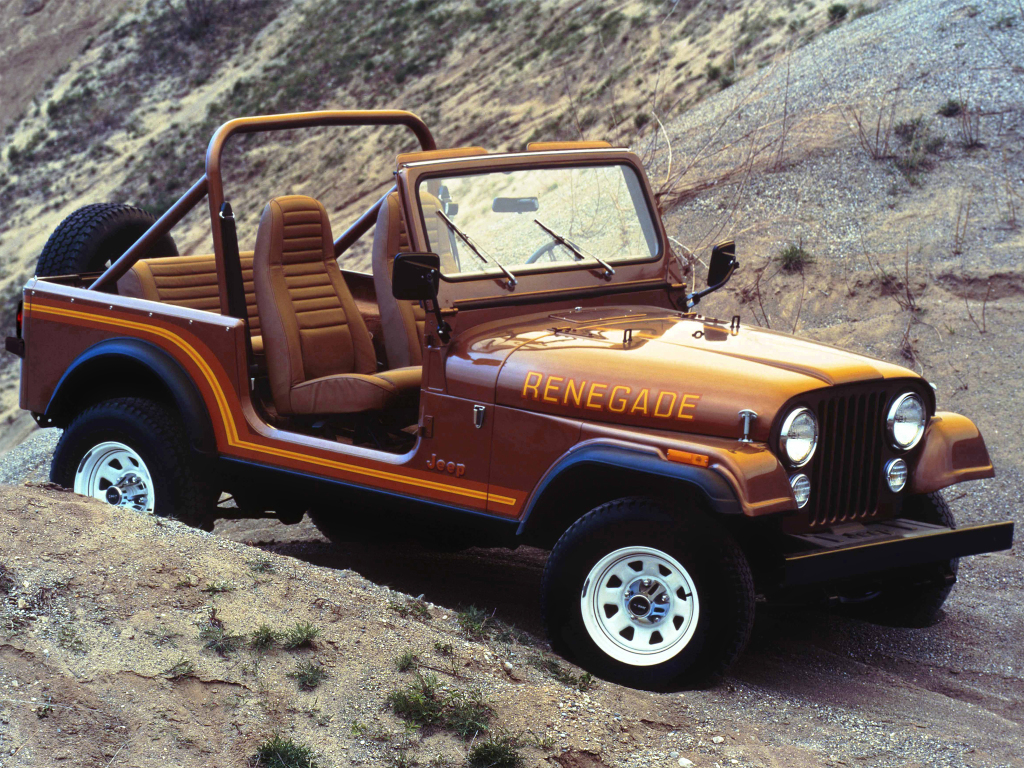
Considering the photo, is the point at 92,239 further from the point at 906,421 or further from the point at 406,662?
the point at 906,421

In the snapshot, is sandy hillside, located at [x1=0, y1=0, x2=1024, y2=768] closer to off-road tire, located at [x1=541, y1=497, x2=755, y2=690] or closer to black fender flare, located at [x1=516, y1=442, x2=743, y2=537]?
off-road tire, located at [x1=541, y1=497, x2=755, y2=690]

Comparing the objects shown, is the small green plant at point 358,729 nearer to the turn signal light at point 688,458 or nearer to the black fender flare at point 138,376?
the turn signal light at point 688,458

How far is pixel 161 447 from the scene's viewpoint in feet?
17.6

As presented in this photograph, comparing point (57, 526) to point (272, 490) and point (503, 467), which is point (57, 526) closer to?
point (272, 490)

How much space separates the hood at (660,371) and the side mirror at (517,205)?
2.13 feet

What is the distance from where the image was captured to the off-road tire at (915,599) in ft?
15.3

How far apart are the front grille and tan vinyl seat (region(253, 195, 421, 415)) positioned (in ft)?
6.58

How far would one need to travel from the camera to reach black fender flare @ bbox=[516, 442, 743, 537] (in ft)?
12.5

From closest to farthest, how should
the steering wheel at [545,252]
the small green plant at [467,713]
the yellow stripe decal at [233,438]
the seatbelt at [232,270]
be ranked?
the small green plant at [467,713] → the yellow stripe decal at [233,438] → the steering wheel at [545,252] → the seatbelt at [232,270]

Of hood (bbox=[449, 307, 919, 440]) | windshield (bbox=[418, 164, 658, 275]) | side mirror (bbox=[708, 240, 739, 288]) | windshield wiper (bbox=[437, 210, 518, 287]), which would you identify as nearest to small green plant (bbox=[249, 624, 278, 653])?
hood (bbox=[449, 307, 919, 440])

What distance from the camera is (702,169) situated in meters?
12.7

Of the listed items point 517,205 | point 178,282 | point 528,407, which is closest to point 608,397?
point 528,407

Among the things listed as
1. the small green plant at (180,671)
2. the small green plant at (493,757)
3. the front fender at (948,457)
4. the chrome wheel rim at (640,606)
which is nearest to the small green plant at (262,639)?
the small green plant at (180,671)

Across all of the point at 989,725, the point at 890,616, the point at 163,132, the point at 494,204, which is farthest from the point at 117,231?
the point at 163,132
